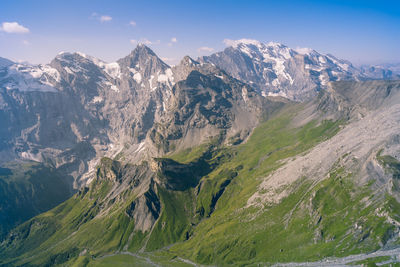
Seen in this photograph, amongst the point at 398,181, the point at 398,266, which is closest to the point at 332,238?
the point at 398,266

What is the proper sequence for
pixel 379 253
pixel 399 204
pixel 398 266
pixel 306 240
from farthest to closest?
pixel 306 240, pixel 399 204, pixel 379 253, pixel 398 266

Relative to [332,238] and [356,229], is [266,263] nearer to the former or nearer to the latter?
[332,238]

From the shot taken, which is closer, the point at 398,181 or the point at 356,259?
the point at 356,259

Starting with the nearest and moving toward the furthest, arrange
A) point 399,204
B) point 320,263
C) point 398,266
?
point 398,266 → point 320,263 → point 399,204

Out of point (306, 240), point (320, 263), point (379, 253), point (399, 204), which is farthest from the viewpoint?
point (306, 240)

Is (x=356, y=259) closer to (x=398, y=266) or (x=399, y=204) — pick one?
(x=398, y=266)

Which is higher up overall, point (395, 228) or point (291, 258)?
point (395, 228)

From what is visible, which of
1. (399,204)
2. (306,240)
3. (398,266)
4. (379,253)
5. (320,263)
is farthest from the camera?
(306,240)

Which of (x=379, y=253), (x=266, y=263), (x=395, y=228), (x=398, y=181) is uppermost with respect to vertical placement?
(x=398, y=181)

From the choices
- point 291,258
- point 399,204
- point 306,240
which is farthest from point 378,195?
point 291,258
